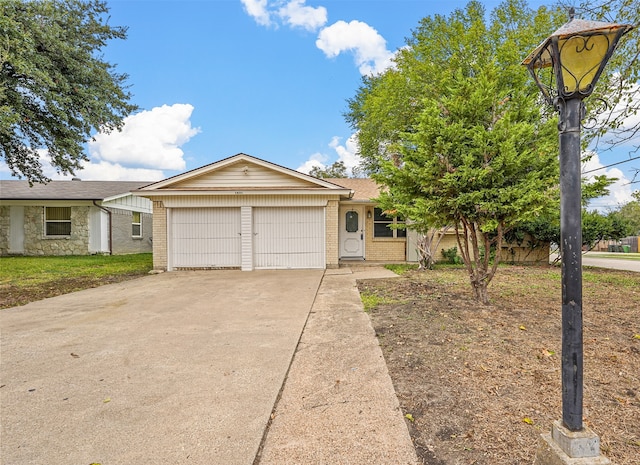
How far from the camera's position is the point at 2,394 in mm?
2650

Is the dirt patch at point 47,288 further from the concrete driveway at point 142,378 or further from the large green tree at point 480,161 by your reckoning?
the large green tree at point 480,161

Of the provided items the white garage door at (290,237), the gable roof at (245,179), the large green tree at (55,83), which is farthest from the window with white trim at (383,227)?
the large green tree at (55,83)

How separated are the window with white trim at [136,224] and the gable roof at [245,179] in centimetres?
913

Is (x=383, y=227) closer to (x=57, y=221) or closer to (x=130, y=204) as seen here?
(x=130, y=204)

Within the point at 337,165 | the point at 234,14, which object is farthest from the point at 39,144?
the point at 337,165

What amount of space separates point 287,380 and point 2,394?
2.30 m

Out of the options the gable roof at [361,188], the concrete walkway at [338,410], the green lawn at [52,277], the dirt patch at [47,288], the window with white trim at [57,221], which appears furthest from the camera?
the window with white trim at [57,221]

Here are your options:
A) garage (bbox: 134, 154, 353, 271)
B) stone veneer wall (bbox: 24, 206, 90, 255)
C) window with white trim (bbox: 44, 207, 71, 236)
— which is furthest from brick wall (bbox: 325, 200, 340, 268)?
window with white trim (bbox: 44, 207, 71, 236)

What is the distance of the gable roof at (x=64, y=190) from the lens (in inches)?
603

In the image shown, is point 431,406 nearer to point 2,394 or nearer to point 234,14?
point 2,394

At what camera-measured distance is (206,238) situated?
1060 centimetres

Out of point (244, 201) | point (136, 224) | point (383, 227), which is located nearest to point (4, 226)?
point (136, 224)

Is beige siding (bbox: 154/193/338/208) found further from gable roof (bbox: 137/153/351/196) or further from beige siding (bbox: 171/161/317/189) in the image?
beige siding (bbox: 171/161/317/189)

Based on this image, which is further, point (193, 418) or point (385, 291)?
point (385, 291)
